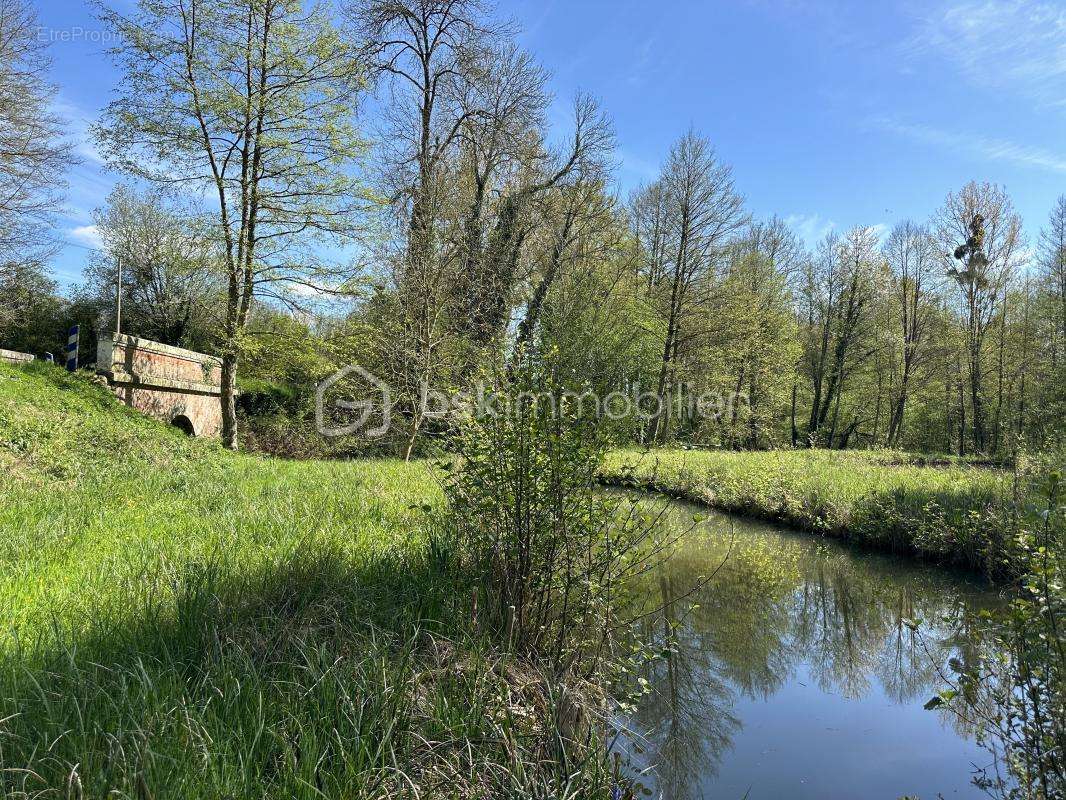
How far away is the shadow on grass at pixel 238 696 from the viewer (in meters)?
1.95

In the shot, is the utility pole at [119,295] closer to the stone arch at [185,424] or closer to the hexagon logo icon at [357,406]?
the stone arch at [185,424]

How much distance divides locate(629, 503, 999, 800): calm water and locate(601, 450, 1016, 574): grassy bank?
0.61 meters

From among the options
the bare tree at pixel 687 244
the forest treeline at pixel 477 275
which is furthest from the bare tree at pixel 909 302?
the bare tree at pixel 687 244

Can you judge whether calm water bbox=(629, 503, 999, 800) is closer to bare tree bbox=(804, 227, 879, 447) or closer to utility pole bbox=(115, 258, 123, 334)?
utility pole bbox=(115, 258, 123, 334)

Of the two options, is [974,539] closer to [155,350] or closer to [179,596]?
[179,596]

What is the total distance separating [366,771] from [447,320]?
12.1 meters

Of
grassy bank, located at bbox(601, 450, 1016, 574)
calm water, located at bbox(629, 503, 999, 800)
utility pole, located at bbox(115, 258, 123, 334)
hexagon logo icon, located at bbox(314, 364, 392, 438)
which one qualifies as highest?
utility pole, located at bbox(115, 258, 123, 334)

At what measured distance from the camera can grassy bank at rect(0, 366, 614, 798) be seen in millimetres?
2043

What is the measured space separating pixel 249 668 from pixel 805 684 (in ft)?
16.7

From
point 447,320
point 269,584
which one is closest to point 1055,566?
point 269,584

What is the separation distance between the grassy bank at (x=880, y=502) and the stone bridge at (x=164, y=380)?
11865 millimetres

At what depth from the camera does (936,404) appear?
32.7 metres

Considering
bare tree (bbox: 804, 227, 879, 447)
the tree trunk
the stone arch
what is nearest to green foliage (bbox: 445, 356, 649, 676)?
the tree trunk

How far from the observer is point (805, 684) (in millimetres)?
5492
